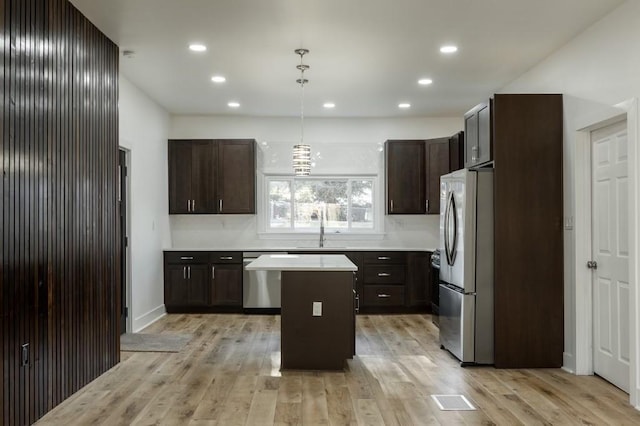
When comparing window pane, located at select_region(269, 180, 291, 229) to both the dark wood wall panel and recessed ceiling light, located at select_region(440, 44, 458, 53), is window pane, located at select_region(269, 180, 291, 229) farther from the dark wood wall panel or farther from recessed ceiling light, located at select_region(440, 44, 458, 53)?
recessed ceiling light, located at select_region(440, 44, 458, 53)

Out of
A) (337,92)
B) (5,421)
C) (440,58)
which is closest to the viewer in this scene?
(5,421)

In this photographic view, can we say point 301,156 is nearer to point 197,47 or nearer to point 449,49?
point 197,47

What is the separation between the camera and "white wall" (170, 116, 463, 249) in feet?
25.6

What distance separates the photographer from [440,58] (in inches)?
198

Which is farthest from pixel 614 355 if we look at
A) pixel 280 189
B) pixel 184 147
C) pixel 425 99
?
pixel 184 147

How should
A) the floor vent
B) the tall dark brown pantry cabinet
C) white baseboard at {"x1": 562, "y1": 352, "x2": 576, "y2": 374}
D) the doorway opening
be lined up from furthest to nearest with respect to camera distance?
the doorway opening → the tall dark brown pantry cabinet → white baseboard at {"x1": 562, "y1": 352, "x2": 576, "y2": 374} → the floor vent

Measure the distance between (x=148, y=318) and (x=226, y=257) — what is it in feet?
4.20

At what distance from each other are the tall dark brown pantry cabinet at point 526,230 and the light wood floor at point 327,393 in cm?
36

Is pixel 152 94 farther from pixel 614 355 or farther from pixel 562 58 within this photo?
pixel 614 355

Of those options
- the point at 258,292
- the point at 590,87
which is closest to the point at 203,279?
the point at 258,292

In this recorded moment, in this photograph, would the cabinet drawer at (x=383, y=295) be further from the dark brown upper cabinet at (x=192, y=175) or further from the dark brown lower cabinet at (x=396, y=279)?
the dark brown upper cabinet at (x=192, y=175)

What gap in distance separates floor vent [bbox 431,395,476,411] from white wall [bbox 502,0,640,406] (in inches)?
42.9

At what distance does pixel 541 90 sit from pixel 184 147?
466 cm

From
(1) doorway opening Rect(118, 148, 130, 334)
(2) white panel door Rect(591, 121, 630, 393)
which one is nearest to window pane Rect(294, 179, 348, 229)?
(1) doorway opening Rect(118, 148, 130, 334)
